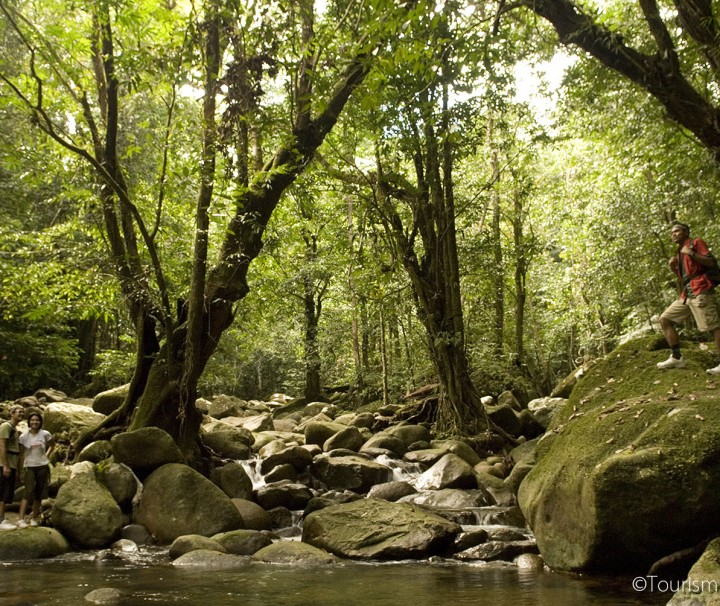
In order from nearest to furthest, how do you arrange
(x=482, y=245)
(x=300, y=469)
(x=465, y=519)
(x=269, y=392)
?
(x=465, y=519)
(x=300, y=469)
(x=482, y=245)
(x=269, y=392)

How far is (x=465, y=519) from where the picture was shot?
A: 27.2 ft

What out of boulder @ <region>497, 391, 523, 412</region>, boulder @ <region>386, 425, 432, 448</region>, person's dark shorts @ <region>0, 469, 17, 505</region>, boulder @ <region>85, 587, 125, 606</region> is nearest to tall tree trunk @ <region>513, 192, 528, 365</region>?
boulder @ <region>497, 391, 523, 412</region>

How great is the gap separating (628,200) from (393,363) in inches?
401

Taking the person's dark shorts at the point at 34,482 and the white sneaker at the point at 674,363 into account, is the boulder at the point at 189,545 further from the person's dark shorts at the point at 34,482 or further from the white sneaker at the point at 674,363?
the white sneaker at the point at 674,363

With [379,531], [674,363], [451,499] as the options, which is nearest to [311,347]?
[451,499]

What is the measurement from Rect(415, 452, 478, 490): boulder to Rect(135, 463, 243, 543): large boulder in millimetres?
3439

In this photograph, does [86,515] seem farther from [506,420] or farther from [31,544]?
[506,420]

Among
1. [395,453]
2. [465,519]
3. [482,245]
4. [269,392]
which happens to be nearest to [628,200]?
[482,245]

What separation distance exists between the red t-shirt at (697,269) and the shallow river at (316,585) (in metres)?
3.58

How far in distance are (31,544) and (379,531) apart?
408 cm

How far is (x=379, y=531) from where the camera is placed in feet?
23.4

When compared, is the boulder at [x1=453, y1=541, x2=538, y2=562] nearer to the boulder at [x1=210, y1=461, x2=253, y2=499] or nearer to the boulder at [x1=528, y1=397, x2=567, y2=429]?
the boulder at [x1=210, y1=461, x2=253, y2=499]

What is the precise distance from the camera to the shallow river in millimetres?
4980

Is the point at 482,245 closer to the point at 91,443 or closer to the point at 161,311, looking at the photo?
the point at 161,311
